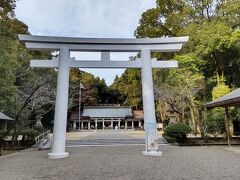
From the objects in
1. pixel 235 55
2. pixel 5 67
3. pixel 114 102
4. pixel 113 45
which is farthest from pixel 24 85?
pixel 114 102

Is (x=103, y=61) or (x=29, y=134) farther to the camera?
(x=29, y=134)

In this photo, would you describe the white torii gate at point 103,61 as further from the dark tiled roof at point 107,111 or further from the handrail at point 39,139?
the dark tiled roof at point 107,111

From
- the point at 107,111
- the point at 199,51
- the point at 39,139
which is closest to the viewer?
the point at 39,139

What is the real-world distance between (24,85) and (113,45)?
48.1ft

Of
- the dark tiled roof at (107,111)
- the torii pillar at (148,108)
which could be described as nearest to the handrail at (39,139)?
the torii pillar at (148,108)

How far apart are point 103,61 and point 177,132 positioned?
792cm

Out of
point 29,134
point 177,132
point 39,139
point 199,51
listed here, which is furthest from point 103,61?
point 199,51

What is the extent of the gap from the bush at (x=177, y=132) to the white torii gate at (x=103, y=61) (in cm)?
594

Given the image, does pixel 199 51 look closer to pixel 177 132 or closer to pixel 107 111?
pixel 177 132

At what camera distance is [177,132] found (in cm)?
1789

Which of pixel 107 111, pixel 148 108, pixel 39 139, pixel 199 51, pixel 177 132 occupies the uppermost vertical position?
pixel 199 51

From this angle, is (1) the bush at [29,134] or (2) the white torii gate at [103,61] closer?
(2) the white torii gate at [103,61]

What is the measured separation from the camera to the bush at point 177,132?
17.8 m

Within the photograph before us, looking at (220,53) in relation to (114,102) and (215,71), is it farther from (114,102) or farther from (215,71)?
(114,102)
